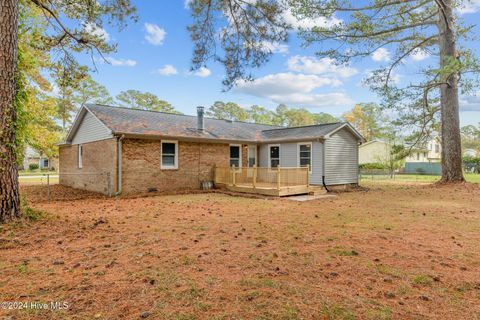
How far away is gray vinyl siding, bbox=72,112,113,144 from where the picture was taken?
43.7 feet

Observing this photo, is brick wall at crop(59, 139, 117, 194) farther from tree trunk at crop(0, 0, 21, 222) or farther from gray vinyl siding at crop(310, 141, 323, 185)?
gray vinyl siding at crop(310, 141, 323, 185)

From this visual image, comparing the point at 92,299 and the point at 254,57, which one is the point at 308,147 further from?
the point at 92,299

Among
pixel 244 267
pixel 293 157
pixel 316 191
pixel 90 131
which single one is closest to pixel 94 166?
pixel 90 131

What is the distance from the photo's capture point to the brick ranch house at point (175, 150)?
501 inches

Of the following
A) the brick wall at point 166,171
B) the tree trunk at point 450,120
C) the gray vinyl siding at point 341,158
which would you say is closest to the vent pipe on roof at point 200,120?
the brick wall at point 166,171

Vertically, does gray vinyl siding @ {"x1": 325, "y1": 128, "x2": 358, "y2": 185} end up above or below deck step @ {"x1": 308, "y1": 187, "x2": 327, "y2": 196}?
above

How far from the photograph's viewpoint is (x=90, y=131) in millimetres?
14781

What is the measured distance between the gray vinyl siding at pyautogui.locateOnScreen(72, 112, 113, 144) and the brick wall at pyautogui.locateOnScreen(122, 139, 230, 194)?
1.42 m

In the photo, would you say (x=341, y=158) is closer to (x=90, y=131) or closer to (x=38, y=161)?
(x=90, y=131)

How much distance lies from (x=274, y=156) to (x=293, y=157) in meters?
1.54

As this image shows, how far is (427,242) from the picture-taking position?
525 cm

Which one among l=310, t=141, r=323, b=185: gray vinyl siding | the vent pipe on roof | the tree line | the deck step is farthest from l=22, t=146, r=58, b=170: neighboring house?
the deck step

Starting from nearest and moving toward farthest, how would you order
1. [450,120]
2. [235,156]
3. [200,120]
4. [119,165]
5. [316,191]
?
[119,165] < [316,191] < [450,120] < [200,120] < [235,156]

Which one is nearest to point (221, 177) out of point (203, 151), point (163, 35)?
point (203, 151)
